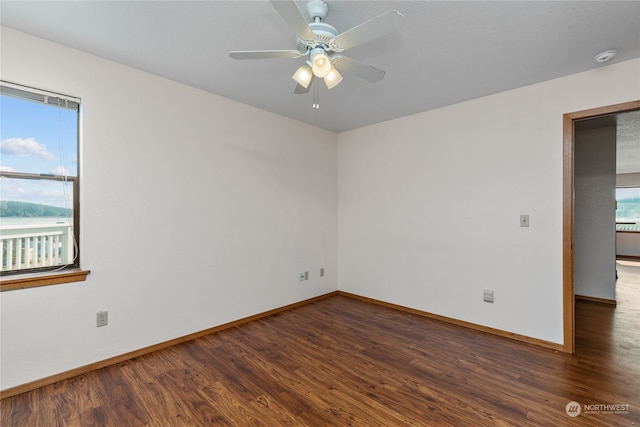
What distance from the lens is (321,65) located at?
172cm

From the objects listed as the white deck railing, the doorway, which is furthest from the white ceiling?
the white deck railing

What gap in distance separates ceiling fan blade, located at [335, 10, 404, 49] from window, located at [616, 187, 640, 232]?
9.90m

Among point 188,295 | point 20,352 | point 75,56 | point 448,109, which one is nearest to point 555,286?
point 448,109

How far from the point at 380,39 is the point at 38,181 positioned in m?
2.80

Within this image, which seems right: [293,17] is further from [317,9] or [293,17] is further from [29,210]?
[29,210]

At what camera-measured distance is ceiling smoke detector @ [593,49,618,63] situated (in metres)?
2.20

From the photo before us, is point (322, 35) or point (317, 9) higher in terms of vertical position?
point (317, 9)

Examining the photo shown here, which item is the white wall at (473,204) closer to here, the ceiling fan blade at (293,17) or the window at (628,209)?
the ceiling fan blade at (293,17)

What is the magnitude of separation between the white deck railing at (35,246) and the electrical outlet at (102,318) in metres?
0.49

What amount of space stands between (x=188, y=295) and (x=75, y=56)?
225 centimetres

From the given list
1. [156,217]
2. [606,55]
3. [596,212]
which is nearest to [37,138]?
[156,217]

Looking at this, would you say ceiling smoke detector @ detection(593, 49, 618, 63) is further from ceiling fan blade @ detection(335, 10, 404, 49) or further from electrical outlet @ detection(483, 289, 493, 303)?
electrical outlet @ detection(483, 289, 493, 303)
